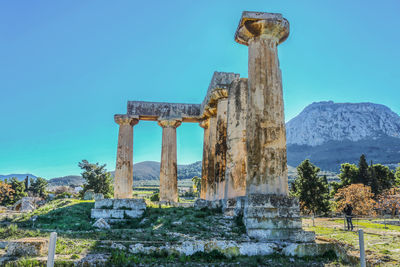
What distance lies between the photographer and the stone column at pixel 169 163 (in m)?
27.6

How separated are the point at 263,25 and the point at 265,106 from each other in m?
3.15

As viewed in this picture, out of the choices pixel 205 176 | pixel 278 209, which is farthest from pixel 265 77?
pixel 205 176

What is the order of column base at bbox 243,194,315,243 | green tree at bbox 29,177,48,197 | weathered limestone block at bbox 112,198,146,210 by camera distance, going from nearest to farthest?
column base at bbox 243,194,315,243, weathered limestone block at bbox 112,198,146,210, green tree at bbox 29,177,48,197

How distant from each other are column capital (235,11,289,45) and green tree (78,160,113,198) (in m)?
37.8

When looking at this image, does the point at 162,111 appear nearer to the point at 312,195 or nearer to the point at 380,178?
the point at 312,195

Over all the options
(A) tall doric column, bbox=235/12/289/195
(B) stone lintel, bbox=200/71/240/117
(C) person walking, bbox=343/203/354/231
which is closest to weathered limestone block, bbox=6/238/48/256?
(A) tall doric column, bbox=235/12/289/195

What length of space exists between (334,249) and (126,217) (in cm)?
1222

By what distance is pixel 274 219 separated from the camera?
10680mm

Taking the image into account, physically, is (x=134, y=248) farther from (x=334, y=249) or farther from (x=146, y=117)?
(x=146, y=117)

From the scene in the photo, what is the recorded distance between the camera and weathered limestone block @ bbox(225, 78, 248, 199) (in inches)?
638

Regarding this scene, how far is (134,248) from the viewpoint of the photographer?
8.88m

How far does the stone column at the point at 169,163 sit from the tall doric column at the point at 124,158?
2612 millimetres

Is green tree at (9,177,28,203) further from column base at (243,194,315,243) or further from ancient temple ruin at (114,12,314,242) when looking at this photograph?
column base at (243,194,315,243)

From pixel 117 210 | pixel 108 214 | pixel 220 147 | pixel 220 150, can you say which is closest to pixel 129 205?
pixel 117 210
